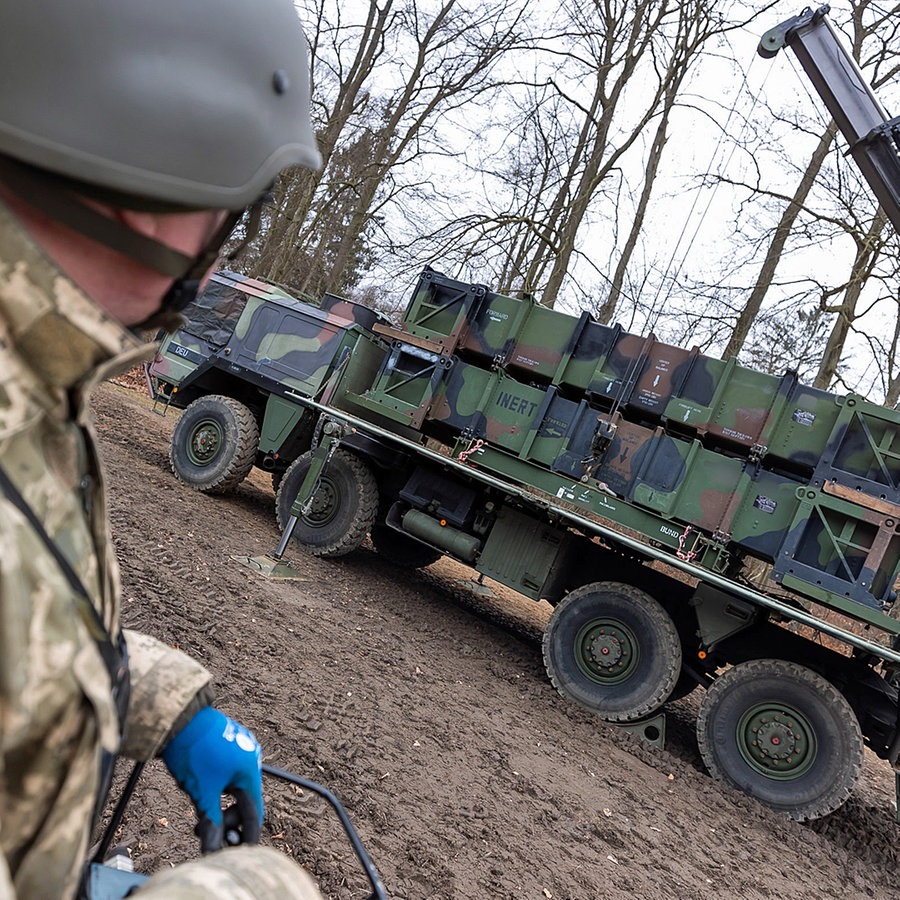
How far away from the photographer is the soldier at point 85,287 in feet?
2.62

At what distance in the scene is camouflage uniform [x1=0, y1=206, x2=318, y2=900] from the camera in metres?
0.77

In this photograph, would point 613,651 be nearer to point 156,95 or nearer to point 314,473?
point 314,473

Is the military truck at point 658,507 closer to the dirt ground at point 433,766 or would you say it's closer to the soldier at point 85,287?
the dirt ground at point 433,766

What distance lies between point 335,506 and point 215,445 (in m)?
1.78

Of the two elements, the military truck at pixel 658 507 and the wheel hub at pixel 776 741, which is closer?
the wheel hub at pixel 776 741

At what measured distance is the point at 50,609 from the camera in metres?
0.79

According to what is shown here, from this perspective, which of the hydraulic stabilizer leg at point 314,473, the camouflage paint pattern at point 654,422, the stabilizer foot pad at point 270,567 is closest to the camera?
the camouflage paint pattern at point 654,422

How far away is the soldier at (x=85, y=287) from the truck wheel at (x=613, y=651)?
5.33 m

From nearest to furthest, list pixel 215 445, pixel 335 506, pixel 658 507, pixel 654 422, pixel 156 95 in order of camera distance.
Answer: pixel 156 95 < pixel 658 507 < pixel 654 422 < pixel 335 506 < pixel 215 445

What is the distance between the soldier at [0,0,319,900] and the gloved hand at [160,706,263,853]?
3 cm

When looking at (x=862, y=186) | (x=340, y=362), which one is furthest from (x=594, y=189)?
(x=340, y=362)

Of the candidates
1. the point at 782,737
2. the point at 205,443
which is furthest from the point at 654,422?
the point at 205,443

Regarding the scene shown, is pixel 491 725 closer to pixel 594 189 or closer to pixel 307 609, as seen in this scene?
pixel 307 609

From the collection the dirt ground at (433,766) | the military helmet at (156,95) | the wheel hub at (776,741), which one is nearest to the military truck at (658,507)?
the wheel hub at (776,741)
